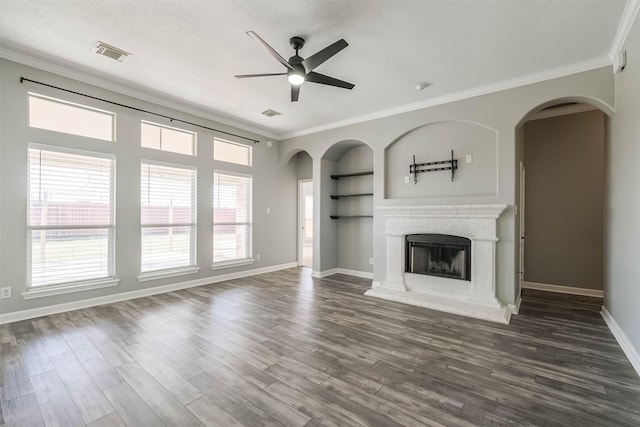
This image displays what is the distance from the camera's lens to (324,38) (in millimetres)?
2842

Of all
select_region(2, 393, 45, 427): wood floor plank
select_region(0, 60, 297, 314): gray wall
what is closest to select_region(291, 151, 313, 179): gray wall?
select_region(0, 60, 297, 314): gray wall

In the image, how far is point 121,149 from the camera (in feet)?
13.6

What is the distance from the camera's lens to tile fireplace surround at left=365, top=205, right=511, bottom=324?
3748mm

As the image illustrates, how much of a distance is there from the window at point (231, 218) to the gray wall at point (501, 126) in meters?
2.72

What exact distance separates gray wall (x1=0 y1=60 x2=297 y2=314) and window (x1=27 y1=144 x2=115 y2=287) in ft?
0.33

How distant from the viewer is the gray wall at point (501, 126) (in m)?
3.35

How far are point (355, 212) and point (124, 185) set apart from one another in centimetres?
413

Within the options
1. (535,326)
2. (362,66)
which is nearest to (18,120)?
(362,66)

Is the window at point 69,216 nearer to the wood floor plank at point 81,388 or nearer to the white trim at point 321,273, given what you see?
the wood floor plank at point 81,388

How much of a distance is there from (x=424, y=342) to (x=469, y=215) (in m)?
1.97

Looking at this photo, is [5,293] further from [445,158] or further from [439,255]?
[445,158]

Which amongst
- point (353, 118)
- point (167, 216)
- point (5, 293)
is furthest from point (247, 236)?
point (5, 293)

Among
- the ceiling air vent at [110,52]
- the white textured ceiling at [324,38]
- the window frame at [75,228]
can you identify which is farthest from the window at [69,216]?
the ceiling air vent at [110,52]

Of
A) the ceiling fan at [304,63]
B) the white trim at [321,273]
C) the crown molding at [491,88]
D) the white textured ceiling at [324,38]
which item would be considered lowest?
the white trim at [321,273]
